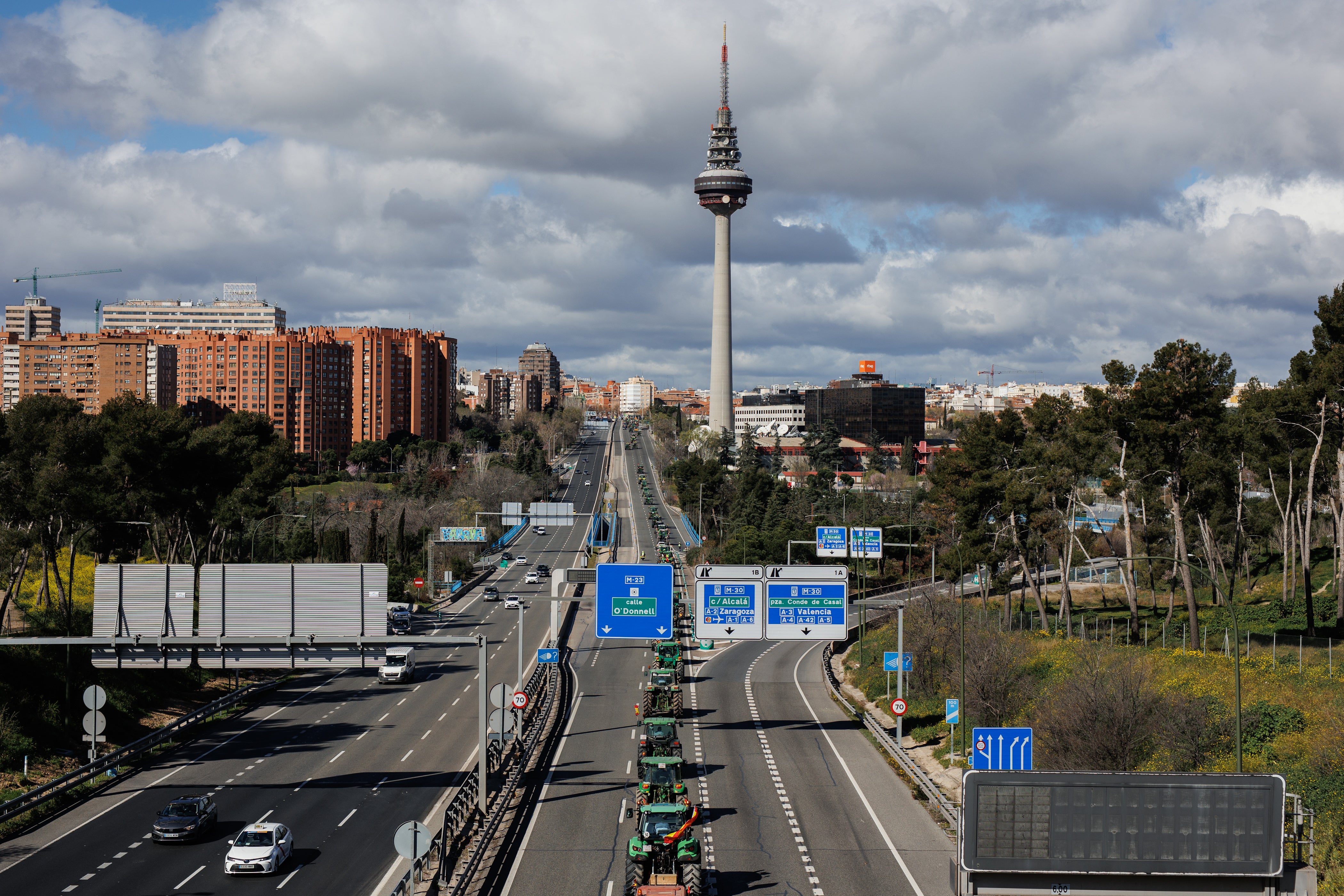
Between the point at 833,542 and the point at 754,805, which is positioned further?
the point at 833,542

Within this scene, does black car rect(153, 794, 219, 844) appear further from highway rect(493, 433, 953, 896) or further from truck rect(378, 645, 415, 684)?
truck rect(378, 645, 415, 684)

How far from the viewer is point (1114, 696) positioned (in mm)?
32906

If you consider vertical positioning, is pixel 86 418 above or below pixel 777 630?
above

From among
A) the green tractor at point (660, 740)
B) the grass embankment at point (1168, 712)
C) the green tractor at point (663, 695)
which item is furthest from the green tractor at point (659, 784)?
the green tractor at point (663, 695)

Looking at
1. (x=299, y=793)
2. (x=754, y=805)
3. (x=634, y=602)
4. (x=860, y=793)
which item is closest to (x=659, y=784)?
(x=754, y=805)

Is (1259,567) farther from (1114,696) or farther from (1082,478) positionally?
(1114,696)

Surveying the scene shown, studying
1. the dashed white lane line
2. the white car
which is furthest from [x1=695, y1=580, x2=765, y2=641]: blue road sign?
the white car

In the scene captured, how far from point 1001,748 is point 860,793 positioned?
24.6 feet

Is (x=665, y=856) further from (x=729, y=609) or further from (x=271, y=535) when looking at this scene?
(x=271, y=535)

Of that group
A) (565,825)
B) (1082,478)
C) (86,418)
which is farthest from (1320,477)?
(86,418)

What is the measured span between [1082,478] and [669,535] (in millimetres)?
69972

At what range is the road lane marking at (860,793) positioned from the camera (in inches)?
1044

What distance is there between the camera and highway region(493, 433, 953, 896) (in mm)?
26250

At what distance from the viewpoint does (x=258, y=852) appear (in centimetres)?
2611
